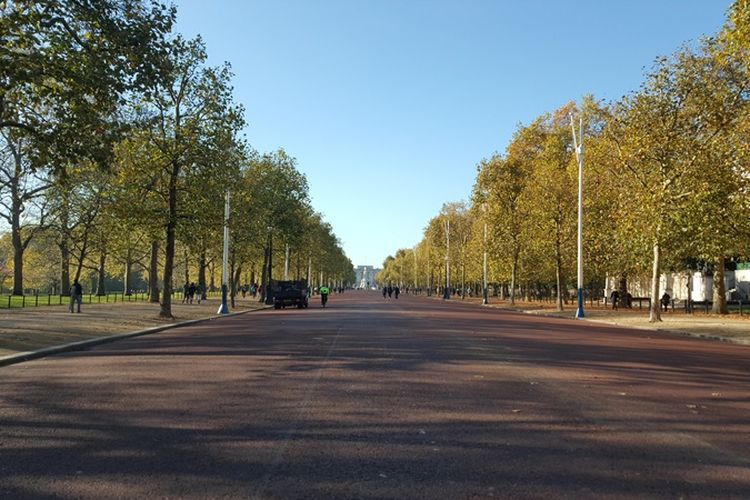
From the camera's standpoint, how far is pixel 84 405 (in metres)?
8.76

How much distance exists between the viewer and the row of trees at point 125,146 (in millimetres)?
14586

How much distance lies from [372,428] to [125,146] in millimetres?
22088

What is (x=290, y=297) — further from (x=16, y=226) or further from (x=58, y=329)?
(x=58, y=329)

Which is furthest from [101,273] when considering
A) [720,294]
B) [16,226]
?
[720,294]

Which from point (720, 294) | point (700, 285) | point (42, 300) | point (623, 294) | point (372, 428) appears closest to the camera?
point (372, 428)

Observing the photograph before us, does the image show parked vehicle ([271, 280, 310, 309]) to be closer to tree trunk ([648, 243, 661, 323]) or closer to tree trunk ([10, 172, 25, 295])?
tree trunk ([10, 172, 25, 295])

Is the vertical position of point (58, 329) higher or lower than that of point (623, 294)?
lower

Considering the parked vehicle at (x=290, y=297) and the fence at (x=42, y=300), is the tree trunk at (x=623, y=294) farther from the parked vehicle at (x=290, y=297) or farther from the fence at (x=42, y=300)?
the fence at (x=42, y=300)

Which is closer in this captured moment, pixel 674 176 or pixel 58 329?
pixel 58 329

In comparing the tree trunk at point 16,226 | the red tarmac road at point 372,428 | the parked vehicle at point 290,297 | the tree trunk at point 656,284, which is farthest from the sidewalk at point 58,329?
the tree trunk at point 16,226

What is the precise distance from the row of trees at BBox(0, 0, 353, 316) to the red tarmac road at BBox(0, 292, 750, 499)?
5723mm

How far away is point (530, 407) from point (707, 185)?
76.0ft

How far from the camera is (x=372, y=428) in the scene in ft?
24.1

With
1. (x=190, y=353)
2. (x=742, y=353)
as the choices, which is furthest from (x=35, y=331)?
(x=742, y=353)
